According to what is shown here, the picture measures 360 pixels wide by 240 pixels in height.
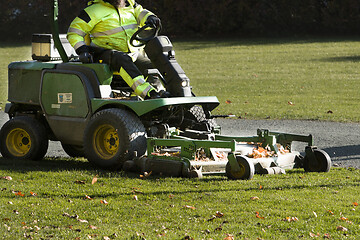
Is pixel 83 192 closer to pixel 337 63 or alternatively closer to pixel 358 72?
pixel 358 72

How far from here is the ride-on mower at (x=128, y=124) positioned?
25.4 ft

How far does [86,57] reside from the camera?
832 centimetres

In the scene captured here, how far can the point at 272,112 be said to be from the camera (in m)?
14.1

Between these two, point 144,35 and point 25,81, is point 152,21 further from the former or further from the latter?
point 25,81

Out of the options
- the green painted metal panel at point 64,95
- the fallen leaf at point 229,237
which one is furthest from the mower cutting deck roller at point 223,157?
the fallen leaf at point 229,237

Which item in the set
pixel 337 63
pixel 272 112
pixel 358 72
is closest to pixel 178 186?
pixel 272 112

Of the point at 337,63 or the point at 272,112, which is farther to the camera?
the point at 337,63

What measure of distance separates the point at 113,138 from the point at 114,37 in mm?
1218

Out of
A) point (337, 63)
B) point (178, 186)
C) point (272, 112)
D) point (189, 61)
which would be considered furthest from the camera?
point (189, 61)

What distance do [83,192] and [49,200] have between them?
1.33ft

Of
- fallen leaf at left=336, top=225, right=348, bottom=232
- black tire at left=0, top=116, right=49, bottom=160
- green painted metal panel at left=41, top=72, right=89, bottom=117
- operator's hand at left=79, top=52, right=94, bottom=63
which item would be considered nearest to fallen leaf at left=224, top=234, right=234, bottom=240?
fallen leaf at left=336, top=225, right=348, bottom=232

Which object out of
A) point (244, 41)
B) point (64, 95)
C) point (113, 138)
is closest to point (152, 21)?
point (64, 95)

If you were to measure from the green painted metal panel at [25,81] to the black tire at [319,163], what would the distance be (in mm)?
3104

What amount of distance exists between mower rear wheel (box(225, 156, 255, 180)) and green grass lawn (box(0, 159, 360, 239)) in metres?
0.09
